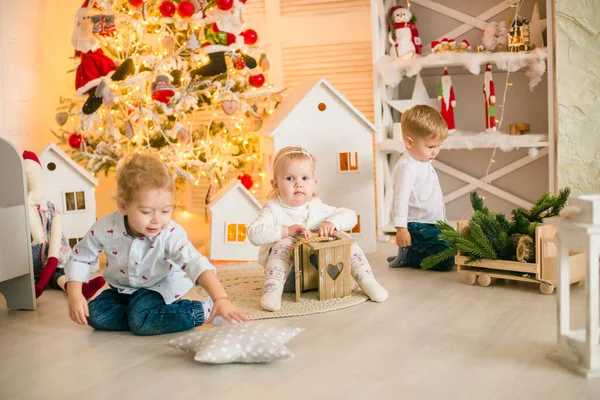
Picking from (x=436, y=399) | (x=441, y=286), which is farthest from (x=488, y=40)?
(x=436, y=399)

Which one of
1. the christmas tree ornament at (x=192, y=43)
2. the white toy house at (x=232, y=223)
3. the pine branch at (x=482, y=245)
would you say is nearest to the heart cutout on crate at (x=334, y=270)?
the pine branch at (x=482, y=245)

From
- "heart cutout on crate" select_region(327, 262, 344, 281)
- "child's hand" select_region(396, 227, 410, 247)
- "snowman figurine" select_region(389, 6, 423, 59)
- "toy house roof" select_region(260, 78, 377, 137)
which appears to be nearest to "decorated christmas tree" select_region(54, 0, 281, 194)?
"toy house roof" select_region(260, 78, 377, 137)

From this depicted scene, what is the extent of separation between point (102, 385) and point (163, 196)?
627 mm

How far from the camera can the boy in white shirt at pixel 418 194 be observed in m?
3.37

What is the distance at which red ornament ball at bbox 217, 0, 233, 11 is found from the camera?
374cm

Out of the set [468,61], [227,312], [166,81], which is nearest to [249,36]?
[166,81]

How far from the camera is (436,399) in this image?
181cm

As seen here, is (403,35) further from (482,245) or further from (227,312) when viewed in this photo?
(227,312)

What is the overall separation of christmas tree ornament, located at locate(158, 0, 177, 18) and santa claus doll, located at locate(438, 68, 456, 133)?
59.2 inches

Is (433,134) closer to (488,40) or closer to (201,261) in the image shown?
(488,40)

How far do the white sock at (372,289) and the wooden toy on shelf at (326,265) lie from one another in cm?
6

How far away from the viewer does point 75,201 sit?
3533 mm

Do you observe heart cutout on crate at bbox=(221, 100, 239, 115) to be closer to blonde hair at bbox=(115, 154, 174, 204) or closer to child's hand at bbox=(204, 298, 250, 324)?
blonde hair at bbox=(115, 154, 174, 204)

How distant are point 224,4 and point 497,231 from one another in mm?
1760
